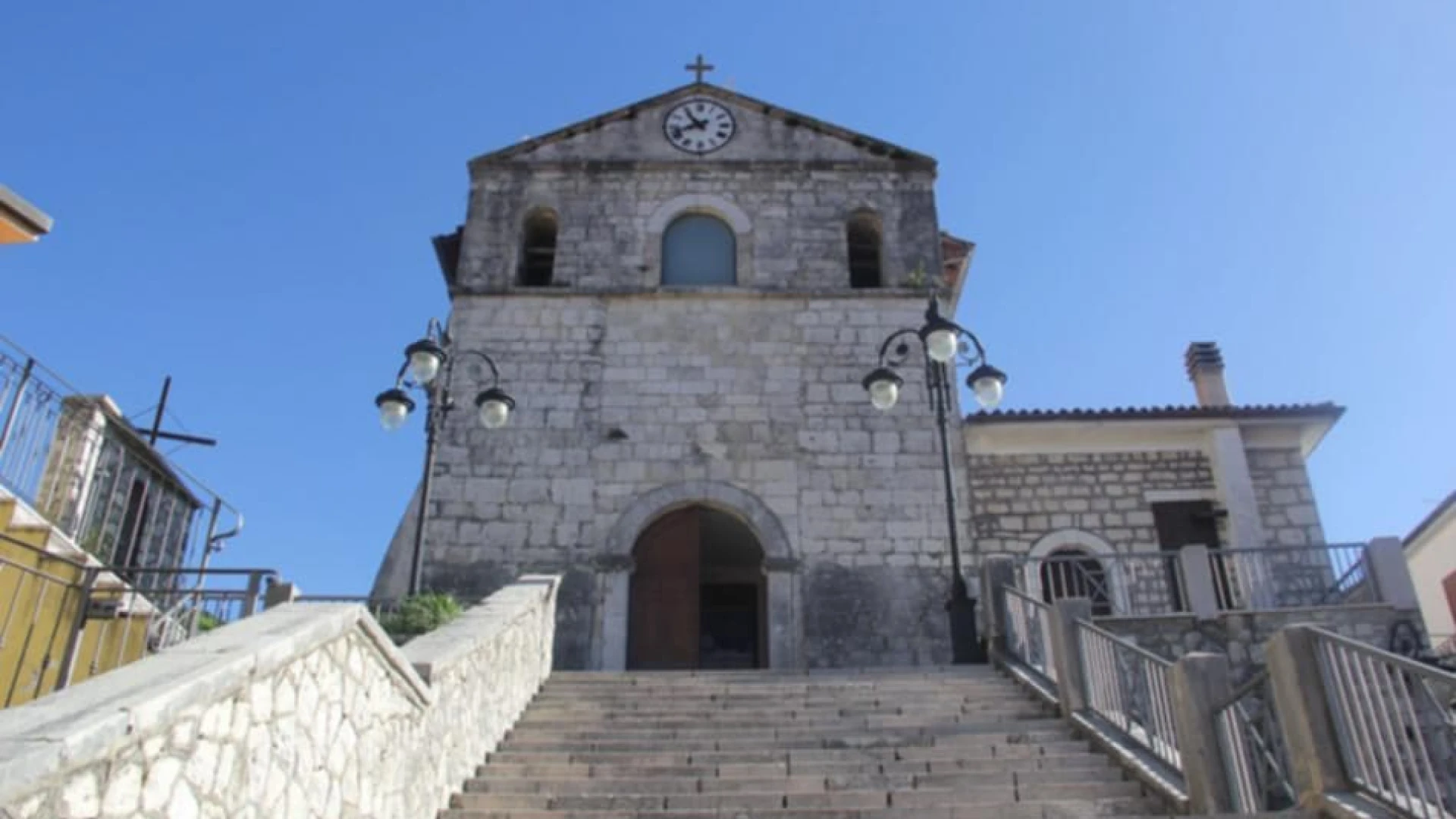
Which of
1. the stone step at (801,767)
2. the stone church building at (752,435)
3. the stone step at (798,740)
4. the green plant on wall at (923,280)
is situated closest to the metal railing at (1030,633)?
the stone step at (798,740)

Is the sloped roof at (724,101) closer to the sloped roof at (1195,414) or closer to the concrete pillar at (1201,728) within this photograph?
the sloped roof at (1195,414)

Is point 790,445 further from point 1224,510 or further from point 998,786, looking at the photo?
point 998,786

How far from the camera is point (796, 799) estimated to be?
630cm

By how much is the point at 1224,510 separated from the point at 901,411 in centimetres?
441

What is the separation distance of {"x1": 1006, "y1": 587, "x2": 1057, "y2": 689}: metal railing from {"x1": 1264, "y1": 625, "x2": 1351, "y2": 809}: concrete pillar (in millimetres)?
2929

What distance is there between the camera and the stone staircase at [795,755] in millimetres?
6215

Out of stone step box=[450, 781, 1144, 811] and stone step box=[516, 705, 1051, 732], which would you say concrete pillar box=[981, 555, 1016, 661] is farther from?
stone step box=[450, 781, 1144, 811]

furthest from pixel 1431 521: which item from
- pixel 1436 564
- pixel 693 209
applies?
pixel 693 209

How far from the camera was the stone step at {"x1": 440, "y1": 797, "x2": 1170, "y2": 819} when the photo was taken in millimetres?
5898

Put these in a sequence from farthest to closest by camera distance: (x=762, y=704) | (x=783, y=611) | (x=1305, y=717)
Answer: (x=783, y=611) → (x=762, y=704) → (x=1305, y=717)

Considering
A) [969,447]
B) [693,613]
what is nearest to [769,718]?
[693,613]

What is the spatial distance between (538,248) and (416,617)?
8.09 metres

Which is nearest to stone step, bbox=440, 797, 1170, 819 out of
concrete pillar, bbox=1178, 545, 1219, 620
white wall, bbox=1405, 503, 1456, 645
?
concrete pillar, bbox=1178, 545, 1219, 620

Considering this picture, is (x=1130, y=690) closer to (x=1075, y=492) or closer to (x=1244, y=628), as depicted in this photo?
(x=1244, y=628)
